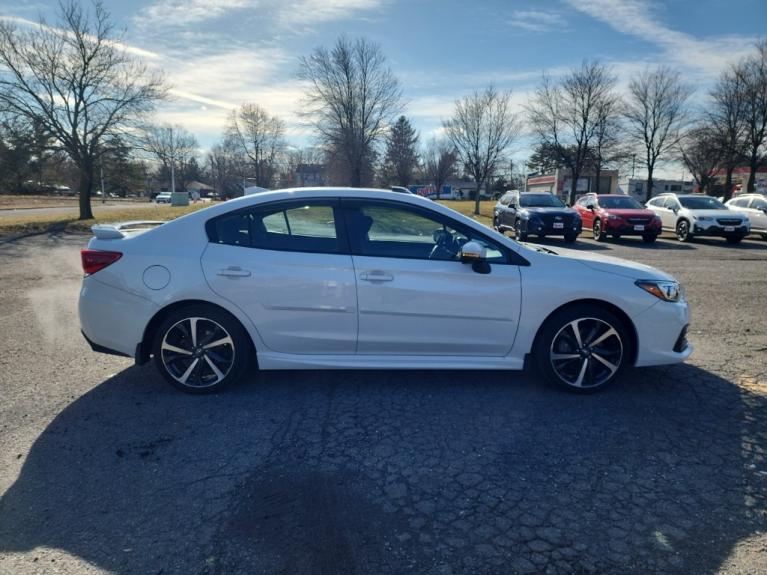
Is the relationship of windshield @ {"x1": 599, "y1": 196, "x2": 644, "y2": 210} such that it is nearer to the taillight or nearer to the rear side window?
the rear side window

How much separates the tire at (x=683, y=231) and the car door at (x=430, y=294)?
16539 millimetres

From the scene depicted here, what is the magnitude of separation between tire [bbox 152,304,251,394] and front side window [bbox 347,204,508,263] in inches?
46.9

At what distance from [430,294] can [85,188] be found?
1060 inches

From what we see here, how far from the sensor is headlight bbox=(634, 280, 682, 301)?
3.83 meters

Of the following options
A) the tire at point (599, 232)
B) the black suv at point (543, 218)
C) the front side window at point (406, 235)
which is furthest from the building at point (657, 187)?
the front side window at point (406, 235)

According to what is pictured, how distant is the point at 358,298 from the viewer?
3703 millimetres

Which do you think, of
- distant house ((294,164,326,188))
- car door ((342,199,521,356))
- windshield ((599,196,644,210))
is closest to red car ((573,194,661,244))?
windshield ((599,196,644,210))

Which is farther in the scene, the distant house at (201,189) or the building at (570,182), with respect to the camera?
the distant house at (201,189)

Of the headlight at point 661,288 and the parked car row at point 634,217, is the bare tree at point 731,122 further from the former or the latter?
the headlight at point 661,288

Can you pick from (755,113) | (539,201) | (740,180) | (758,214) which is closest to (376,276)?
(539,201)

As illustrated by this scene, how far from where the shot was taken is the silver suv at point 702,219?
1633 cm

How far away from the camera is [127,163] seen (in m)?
25.0

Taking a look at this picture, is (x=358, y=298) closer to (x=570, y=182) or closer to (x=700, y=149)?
(x=700, y=149)

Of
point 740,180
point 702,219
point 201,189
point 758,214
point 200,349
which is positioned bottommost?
point 200,349
